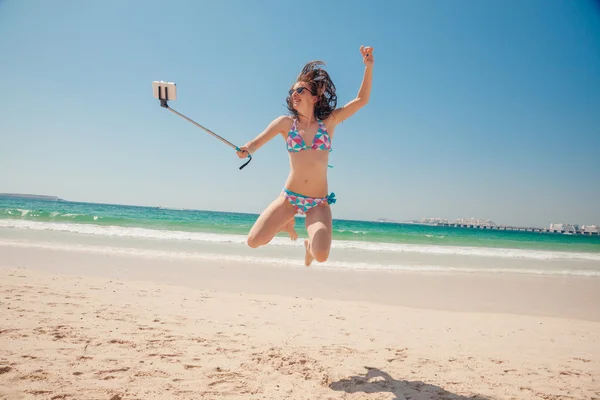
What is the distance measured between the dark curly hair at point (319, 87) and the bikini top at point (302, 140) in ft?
0.72

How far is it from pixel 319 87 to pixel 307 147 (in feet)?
2.46

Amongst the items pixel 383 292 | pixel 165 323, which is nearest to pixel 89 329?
pixel 165 323

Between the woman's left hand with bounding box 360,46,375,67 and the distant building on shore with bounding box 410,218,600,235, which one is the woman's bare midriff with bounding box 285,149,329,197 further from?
the distant building on shore with bounding box 410,218,600,235

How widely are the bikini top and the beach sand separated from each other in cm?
247

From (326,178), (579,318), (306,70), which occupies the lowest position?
(579,318)

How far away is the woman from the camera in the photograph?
3935mm

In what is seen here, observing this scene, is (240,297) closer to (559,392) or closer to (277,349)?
(277,349)

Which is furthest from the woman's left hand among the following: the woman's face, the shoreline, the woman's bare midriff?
the shoreline

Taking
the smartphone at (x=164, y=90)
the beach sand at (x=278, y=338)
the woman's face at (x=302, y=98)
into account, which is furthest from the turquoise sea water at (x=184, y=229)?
the woman's face at (x=302, y=98)

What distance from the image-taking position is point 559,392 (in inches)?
152

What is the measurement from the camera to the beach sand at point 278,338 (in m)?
→ 3.62

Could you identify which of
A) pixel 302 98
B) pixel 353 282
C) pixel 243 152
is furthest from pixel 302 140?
pixel 353 282

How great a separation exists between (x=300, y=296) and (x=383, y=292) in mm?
2176

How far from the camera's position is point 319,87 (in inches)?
164
